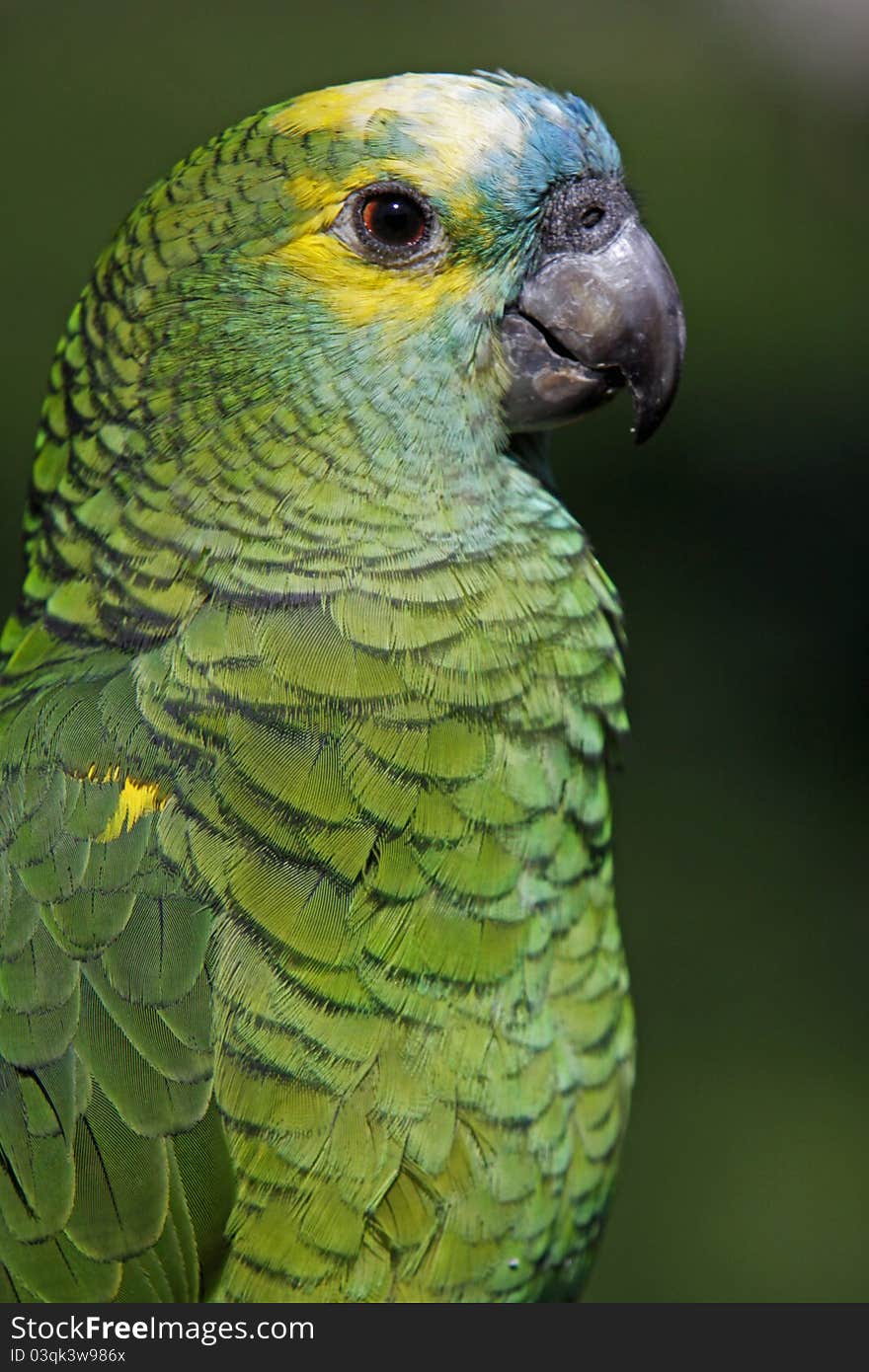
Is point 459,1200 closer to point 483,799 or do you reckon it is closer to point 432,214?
point 483,799

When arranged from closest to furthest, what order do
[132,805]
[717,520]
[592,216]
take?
[132,805], [592,216], [717,520]

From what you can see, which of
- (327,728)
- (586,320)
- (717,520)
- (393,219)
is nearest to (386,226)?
(393,219)

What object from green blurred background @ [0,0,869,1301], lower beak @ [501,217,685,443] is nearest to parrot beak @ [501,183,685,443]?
lower beak @ [501,217,685,443]

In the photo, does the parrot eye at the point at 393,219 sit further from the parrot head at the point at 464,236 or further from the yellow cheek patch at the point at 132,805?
the yellow cheek patch at the point at 132,805

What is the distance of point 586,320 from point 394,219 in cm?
15

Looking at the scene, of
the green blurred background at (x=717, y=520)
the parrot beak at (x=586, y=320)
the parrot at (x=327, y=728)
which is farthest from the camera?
the green blurred background at (x=717, y=520)

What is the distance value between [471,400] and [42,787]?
0.39m

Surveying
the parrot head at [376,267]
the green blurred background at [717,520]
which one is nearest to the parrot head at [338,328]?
the parrot head at [376,267]

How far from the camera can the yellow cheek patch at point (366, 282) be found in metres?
0.85

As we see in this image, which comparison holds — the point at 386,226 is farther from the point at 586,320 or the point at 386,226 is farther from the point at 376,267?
the point at 586,320

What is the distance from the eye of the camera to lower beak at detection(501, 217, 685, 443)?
2.88ft

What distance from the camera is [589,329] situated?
878 mm

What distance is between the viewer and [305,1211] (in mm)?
775

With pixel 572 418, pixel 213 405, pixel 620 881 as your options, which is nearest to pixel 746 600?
pixel 620 881
